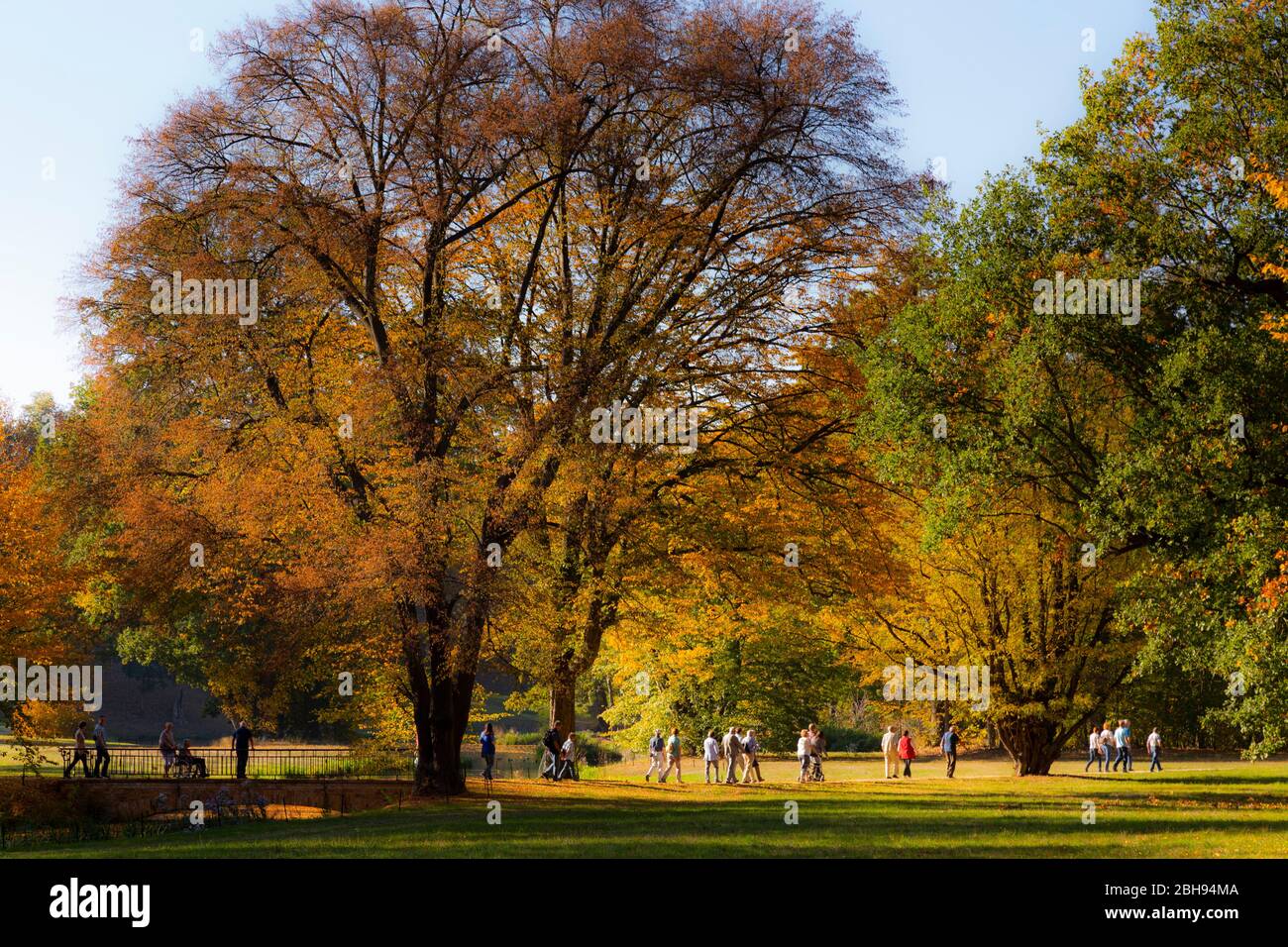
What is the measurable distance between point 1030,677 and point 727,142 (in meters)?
17.0

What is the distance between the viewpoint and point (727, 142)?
2830 cm

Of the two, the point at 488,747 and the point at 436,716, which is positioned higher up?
the point at 436,716

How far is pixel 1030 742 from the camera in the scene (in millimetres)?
37531

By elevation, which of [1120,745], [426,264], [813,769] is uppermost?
[426,264]

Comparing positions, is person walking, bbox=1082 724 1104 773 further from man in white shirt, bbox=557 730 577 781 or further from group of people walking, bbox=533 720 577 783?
group of people walking, bbox=533 720 577 783

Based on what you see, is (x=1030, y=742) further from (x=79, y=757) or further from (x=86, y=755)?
(x=86, y=755)

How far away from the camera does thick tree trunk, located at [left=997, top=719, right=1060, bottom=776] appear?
123 feet

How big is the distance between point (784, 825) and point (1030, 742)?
60.5 ft

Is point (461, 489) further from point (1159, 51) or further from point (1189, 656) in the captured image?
point (1159, 51)

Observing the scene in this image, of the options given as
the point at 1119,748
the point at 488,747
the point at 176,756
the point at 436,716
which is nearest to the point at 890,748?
the point at 1119,748

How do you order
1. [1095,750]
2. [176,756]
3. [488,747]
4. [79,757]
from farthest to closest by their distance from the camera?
1. [1095,750]
2. [79,757]
3. [176,756]
4. [488,747]

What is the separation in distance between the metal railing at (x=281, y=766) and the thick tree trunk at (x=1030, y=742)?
1727 cm
